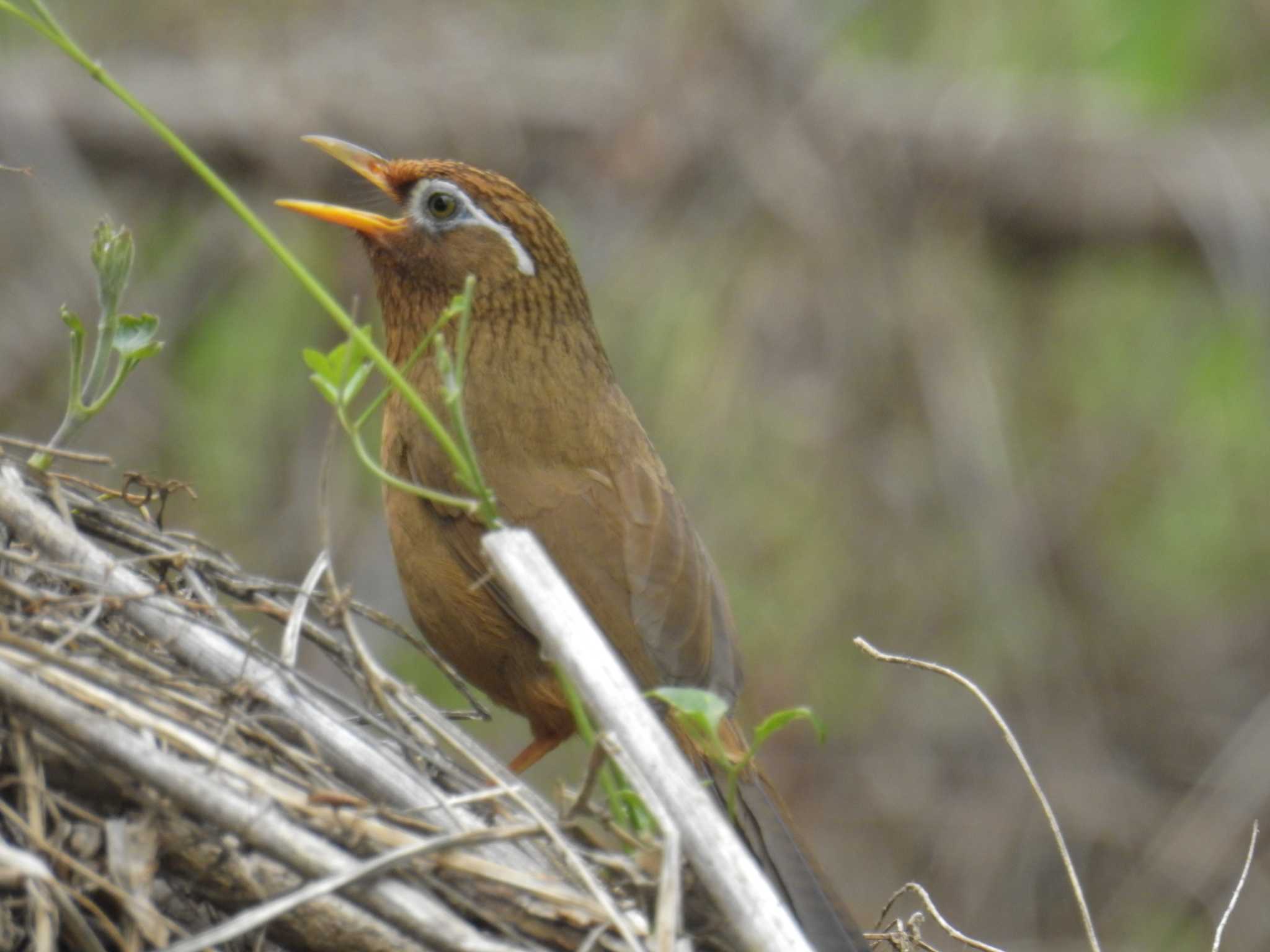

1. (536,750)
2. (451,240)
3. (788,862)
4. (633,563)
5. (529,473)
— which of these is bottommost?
(536,750)

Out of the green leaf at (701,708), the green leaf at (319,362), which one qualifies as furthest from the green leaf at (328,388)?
the green leaf at (701,708)

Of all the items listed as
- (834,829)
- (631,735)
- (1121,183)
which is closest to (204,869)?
(631,735)

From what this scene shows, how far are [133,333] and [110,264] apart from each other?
11 cm

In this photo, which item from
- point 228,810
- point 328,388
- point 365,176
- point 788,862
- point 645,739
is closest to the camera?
point 228,810

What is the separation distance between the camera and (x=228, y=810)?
2.12 m

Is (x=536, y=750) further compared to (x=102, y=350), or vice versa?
(x=536, y=750)

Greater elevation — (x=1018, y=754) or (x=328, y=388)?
(x=328, y=388)

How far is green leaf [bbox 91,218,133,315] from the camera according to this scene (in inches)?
106

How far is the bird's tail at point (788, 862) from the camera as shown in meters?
2.94

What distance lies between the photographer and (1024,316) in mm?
8516

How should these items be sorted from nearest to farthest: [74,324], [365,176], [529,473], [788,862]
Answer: [74,324] < [788,862] < [529,473] < [365,176]

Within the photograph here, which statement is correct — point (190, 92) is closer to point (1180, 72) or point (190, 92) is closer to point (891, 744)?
point (891, 744)

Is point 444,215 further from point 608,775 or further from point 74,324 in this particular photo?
point 608,775

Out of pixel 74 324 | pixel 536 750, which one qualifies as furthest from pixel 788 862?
pixel 74 324
